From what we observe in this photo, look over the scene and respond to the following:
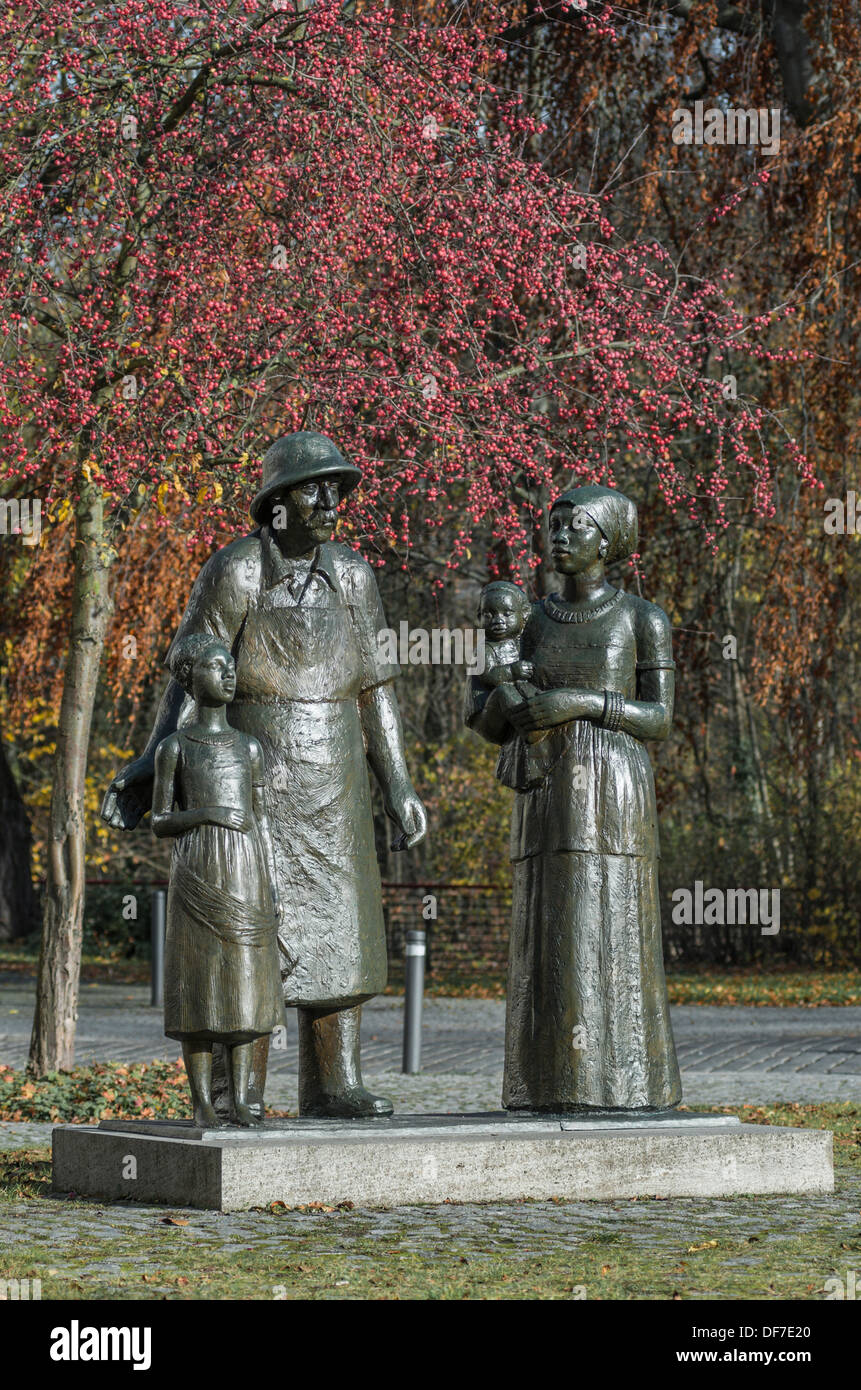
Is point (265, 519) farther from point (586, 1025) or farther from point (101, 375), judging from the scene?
point (101, 375)

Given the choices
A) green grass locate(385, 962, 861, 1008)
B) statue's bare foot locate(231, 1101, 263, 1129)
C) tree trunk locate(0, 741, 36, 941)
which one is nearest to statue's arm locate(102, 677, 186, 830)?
statue's bare foot locate(231, 1101, 263, 1129)

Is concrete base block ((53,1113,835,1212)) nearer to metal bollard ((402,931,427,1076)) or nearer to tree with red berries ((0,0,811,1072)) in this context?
tree with red berries ((0,0,811,1072))

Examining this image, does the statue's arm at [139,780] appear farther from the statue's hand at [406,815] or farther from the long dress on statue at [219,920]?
the statue's hand at [406,815]

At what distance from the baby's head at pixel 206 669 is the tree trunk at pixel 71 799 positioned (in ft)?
15.6

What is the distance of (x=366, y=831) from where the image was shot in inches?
291

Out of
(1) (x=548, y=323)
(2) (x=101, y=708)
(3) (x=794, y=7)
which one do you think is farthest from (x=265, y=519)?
(2) (x=101, y=708)

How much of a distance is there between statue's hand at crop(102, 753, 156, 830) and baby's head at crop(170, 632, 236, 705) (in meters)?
0.32

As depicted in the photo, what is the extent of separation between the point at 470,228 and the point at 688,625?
7.90m

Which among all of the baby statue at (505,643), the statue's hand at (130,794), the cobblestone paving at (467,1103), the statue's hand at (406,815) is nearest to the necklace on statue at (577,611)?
the baby statue at (505,643)

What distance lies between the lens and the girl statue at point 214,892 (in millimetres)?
6750

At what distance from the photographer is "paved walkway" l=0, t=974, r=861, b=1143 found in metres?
11.9

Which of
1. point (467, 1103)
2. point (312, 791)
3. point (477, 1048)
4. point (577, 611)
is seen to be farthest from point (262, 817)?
point (477, 1048)

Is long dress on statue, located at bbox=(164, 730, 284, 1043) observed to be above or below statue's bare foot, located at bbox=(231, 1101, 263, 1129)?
above

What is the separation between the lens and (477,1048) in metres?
15.0
